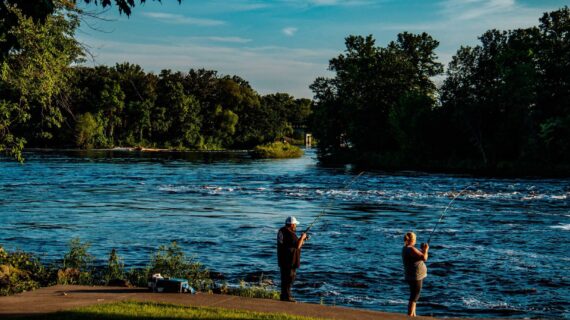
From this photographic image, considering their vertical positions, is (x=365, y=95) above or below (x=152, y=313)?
above

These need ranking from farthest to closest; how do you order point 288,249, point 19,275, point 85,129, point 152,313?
point 85,129 < point 19,275 < point 288,249 < point 152,313

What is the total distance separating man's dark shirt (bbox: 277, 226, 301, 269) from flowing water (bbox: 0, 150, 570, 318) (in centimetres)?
349

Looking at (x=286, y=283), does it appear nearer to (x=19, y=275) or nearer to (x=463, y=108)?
(x=19, y=275)

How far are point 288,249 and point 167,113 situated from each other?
462ft

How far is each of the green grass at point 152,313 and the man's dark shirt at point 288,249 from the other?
2.28m

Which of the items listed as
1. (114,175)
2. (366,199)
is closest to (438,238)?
(366,199)

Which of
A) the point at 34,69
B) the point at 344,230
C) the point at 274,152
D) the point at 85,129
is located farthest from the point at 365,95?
the point at 34,69

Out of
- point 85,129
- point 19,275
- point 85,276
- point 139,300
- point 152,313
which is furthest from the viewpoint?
point 85,129

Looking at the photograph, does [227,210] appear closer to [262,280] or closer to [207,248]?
[207,248]

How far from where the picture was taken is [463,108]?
258 feet

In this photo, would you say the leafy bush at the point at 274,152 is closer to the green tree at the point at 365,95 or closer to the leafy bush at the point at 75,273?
the green tree at the point at 365,95

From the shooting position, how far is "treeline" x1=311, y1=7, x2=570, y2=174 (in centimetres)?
7250

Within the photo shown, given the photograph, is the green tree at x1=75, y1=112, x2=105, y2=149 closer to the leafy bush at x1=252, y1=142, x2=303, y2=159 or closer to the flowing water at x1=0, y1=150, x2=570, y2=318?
the leafy bush at x1=252, y1=142, x2=303, y2=159

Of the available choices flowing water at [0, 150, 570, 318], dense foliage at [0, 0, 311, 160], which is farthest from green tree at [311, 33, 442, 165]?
flowing water at [0, 150, 570, 318]
